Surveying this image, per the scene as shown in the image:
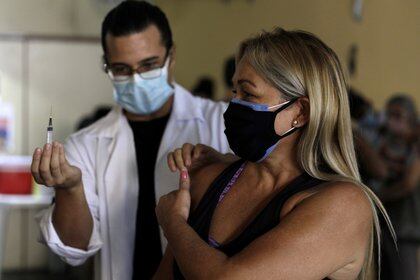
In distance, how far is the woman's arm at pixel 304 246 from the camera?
51.0 inches

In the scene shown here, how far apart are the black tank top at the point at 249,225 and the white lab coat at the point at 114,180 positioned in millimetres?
321

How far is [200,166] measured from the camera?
1703 mm

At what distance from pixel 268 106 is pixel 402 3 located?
10.8 ft

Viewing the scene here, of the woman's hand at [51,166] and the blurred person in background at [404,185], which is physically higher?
the woman's hand at [51,166]

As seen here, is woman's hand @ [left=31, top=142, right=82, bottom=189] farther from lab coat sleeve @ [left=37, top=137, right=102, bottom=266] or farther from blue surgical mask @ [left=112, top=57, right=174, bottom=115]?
blue surgical mask @ [left=112, top=57, right=174, bottom=115]

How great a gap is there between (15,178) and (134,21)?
2401mm

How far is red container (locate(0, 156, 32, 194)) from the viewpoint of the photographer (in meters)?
4.02

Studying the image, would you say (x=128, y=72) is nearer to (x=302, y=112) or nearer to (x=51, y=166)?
(x=51, y=166)

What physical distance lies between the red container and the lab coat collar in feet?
6.91

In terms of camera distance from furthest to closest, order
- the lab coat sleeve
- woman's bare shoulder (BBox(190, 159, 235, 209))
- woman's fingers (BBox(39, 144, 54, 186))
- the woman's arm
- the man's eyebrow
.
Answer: the man's eyebrow
the lab coat sleeve
woman's bare shoulder (BBox(190, 159, 235, 209))
woman's fingers (BBox(39, 144, 54, 186))
the woman's arm

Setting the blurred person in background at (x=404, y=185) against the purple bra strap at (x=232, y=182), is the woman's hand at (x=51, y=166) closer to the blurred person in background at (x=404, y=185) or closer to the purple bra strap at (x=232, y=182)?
the purple bra strap at (x=232, y=182)

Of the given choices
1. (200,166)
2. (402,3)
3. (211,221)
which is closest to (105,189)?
(200,166)

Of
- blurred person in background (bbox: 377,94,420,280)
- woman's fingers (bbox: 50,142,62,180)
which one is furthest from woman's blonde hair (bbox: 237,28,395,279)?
blurred person in background (bbox: 377,94,420,280)

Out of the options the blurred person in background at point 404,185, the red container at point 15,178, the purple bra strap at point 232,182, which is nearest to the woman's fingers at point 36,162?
the purple bra strap at point 232,182
